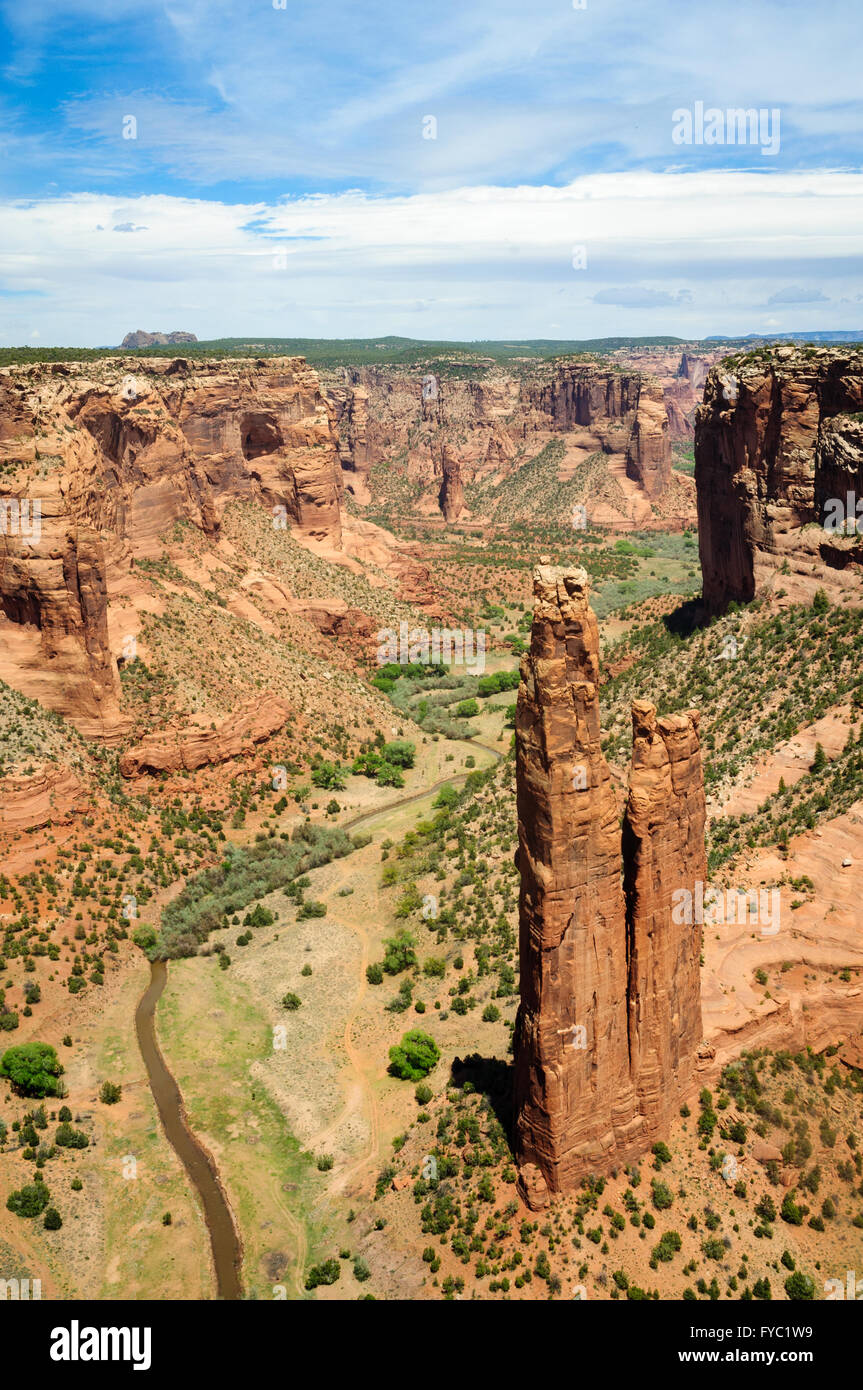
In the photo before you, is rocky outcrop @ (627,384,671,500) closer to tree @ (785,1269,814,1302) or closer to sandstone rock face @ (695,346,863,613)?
sandstone rock face @ (695,346,863,613)

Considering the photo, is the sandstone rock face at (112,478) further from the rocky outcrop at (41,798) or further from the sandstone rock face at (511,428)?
the sandstone rock face at (511,428)

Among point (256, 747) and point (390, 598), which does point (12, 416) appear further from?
point (390, 598)

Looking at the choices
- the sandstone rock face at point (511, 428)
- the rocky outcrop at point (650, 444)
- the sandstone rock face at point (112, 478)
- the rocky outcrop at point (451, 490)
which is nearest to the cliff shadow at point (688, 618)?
the sandstone rock face at point (112, 478)

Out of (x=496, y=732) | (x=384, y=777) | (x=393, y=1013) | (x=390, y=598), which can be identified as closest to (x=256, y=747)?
(x=384, y=777)

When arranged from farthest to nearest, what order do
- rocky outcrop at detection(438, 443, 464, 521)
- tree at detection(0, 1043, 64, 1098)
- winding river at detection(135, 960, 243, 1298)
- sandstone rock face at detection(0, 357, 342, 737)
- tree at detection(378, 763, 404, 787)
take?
rocky outcrop at detection(438, 443, 464, 521), tree at detection(378, 763, 404, 787), sandstone rock face at detection(0, 357, 342, 737), tree at detection(0, 1043, 64, 1098), winding river at detection(135, 960, 243, 1298)

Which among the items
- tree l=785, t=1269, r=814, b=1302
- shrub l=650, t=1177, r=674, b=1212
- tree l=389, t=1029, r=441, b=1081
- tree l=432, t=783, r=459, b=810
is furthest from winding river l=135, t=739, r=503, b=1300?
tree l=432, t=783, r=459, b=810

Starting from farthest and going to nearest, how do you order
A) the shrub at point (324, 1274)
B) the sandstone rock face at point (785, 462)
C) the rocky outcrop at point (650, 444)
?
the rocky outcrop at point (650, 444), the sandstone rock face at point (785, 462), the shrub at point (324, 1274)

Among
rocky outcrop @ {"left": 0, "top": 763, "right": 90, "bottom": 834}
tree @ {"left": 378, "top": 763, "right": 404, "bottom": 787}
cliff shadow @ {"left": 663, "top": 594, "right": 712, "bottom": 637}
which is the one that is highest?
cliff shadow @ {"left": 663, "top": 594, "right": 712, "bottom": 637}
